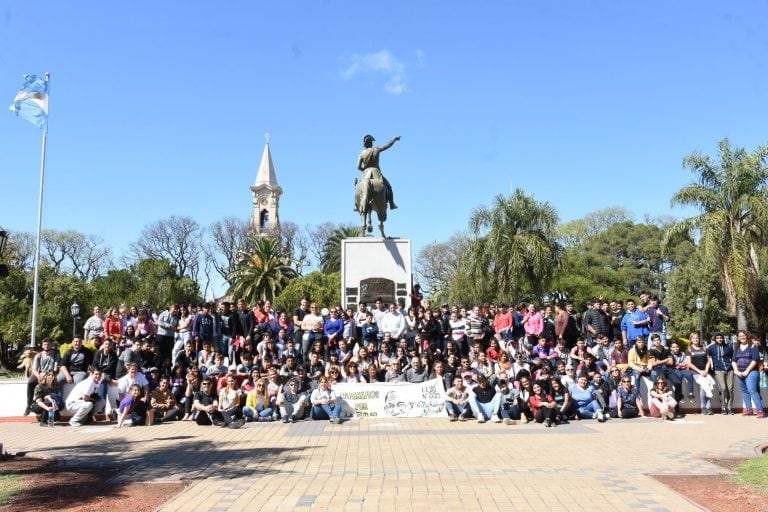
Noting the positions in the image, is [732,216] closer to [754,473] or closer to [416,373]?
[416,373]

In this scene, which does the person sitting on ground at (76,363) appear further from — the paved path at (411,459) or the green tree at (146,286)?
the green tree at (146,286)

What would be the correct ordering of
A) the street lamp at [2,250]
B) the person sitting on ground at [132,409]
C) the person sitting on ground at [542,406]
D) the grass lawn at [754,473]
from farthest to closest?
1. the person sitting on ground at [132,409]
2. the person sitting on ground at [542,406]
3. the street lamp at [2,250]
4. the grass lawn at [754,473]

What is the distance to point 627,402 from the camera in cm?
1355

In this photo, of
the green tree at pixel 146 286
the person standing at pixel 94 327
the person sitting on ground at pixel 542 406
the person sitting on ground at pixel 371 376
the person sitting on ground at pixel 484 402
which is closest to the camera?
the person sitting on ground at pixel 542 406

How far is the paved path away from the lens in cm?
658

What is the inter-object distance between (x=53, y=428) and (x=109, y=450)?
3.53 metres

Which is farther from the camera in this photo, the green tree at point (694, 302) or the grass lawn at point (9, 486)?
the green tree at point (694, 302)

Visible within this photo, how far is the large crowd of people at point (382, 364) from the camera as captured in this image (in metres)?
13.1

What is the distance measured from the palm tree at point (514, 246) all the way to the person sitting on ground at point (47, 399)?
2081 centimetres

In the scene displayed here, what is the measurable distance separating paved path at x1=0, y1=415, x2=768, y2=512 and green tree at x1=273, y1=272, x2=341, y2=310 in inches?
1248

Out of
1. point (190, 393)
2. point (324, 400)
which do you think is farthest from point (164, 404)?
point (324, 400)

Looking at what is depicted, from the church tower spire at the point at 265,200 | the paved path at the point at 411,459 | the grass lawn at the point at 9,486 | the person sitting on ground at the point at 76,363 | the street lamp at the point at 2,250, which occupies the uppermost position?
the church tower spire at the point at 265,200

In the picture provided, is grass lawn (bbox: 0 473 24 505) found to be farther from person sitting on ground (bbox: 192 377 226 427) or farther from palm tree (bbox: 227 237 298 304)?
palm tree (bbox: 227 237 298 304)

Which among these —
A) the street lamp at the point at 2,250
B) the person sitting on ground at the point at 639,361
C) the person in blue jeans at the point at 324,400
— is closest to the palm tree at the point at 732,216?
the person sitting on ground at the point at 639,361
